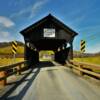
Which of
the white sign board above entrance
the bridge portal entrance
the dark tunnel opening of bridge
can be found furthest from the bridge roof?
the dark tunnel opening of bridge

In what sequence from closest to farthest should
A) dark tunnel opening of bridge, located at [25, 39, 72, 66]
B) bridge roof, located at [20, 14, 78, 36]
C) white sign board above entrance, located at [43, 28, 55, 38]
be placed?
bridge roof, located at [20, 14, 78, 36] < white sign board above entrance, located at [43, 28, 55, 38] < dark tunnel opening of bridge, located at [25, 39, 72, 66]

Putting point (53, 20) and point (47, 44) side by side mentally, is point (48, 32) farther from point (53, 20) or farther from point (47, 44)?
point (47, 44)

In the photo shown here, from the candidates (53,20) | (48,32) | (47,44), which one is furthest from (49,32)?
(47,44)

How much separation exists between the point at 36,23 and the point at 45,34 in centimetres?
161

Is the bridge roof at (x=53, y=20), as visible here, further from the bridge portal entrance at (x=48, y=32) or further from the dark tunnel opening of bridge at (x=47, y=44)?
the dark tunnel opening of bridge at (x=47, y=44)

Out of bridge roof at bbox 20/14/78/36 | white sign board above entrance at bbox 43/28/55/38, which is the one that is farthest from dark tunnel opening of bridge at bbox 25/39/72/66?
white sign board above entrance at bbox 43/28/55/38

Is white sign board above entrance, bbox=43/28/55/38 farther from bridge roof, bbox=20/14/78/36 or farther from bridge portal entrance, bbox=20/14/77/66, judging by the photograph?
bridge roof, bbox=20/14/78/36

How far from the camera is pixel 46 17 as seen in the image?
27484 millimetres

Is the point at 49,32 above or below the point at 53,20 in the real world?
below

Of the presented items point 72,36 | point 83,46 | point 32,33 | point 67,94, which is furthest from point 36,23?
point 67,94

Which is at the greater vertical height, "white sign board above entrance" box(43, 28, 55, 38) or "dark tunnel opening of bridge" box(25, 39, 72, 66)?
"white sign board above entrance" box(43, 28, 55, 38)

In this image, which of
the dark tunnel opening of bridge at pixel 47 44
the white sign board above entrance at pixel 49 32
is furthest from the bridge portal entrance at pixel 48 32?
the dark tunnel opening of bridge at pixel 47 44

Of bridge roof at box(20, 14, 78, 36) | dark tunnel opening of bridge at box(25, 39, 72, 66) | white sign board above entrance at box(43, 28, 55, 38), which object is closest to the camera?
bridge roof at box(20, 14, 78, 36)

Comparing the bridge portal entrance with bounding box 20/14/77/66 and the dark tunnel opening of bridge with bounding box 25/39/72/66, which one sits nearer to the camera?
the bridge portal entrance with bounding box 20/14/77/66
